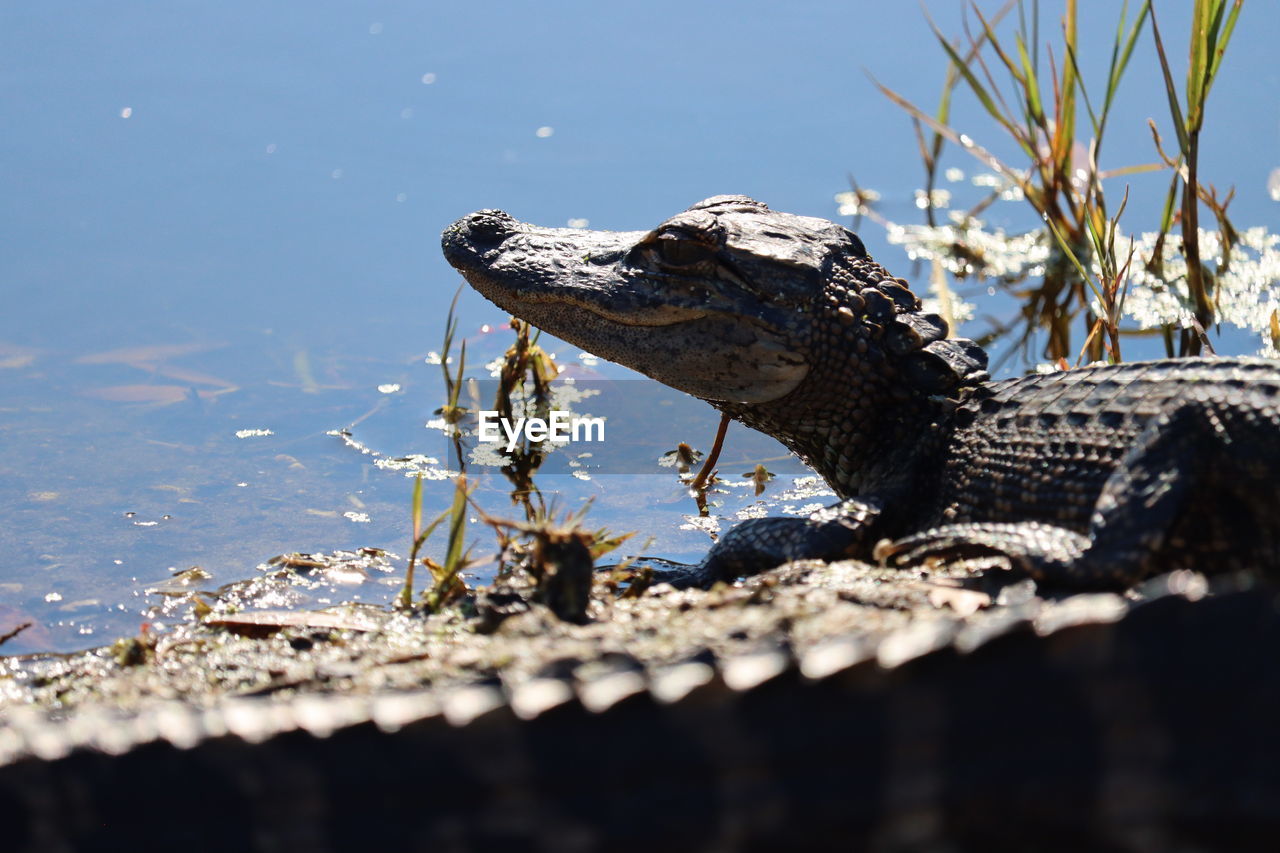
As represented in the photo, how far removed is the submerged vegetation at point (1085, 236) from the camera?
487 centimetres

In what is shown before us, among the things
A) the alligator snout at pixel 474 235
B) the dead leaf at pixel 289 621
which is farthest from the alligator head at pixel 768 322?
the dead leaf at pixel 289 621

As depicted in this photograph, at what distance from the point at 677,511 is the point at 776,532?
144 centimetres

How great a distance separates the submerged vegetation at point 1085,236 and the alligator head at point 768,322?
3.56 ft

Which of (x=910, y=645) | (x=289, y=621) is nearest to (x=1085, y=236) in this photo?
(x=289, y=621)

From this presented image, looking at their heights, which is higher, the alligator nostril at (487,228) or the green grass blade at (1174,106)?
the green grass blade at (1174,106)

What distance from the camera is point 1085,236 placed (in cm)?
603

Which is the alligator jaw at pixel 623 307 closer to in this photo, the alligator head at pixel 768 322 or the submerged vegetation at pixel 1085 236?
the alligator head at pixel 768 322

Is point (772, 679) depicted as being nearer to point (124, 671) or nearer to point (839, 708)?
point (839, 708)

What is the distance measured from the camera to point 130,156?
24.9ft

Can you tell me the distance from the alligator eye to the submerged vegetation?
1.60 m

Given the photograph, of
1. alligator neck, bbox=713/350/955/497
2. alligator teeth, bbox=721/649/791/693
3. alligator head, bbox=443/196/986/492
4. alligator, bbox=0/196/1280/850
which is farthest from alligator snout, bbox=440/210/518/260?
alligator teeth, bbox=721/649/791/693

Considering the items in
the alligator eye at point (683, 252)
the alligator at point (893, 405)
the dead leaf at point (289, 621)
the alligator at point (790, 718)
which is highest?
the alligator eye at point (683, 252)

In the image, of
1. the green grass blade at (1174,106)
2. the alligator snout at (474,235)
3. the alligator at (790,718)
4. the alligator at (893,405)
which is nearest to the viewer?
the alligator at (790,718)

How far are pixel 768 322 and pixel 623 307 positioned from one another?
0.48m
